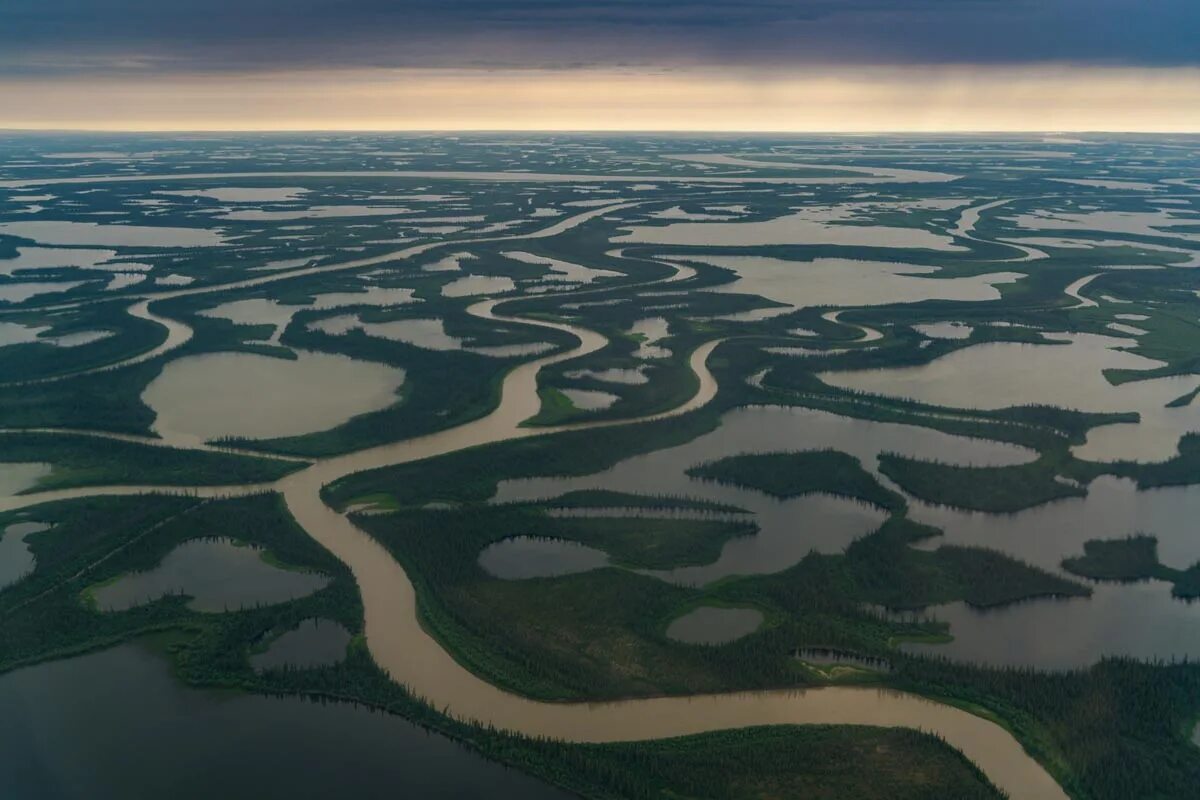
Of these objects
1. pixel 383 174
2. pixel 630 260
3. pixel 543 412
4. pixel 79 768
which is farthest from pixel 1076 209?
pixel 79 768

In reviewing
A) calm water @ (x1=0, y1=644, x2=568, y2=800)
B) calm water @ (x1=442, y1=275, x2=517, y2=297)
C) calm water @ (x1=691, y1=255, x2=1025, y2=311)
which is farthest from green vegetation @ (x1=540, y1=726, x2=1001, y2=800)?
calm water @ (x1=442, y1=275, x2=517, y2=297)

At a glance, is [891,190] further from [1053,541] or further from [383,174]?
[1053,541]

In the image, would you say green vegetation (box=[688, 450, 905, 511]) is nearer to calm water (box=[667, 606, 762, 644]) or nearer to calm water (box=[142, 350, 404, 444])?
calm water (box=[667, 606, 762, 644])

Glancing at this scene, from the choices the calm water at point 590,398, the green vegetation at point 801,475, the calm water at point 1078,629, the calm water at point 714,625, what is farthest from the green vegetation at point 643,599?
the calm water at point 590,398

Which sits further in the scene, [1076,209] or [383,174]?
[383,174]

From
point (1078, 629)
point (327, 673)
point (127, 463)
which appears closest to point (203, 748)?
point (327, 673)

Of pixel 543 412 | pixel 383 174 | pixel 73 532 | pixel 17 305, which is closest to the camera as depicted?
pixel 73 532

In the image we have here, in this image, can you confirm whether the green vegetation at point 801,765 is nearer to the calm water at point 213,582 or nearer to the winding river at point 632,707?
the winding river at point 632,707
